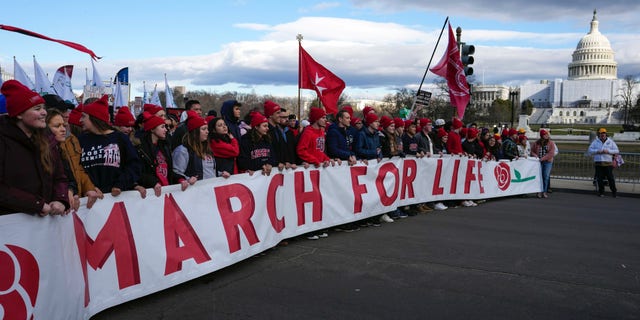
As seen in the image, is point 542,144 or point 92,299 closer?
point 92,299

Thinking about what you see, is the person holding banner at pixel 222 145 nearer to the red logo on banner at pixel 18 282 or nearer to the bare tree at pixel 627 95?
the red logo on banner at pixel 18 282

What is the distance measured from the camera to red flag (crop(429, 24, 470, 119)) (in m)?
14.9

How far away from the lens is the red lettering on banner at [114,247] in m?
4.48

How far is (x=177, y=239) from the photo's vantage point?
5434mm

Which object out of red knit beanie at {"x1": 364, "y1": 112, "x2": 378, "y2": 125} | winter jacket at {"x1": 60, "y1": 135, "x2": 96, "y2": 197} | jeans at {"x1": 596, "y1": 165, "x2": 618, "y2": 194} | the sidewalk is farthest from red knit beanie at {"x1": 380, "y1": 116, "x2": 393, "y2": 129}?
the sidewalk

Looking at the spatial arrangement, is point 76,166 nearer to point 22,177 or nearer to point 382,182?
point 22,177

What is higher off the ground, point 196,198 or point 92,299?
point 196,198

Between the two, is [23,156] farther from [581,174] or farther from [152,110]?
[581,174]

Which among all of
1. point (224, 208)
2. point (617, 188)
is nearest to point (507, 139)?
point (617, 188)

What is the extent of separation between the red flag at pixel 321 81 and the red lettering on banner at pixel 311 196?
10.6ft

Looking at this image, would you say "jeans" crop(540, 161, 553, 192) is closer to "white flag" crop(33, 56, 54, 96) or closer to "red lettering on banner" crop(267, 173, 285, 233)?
"red lettering on banner" crop(267, 173, 285, 233)

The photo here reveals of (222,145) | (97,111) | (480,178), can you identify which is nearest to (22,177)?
(97,111)

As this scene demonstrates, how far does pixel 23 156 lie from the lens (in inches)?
161

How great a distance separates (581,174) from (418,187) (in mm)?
8421
